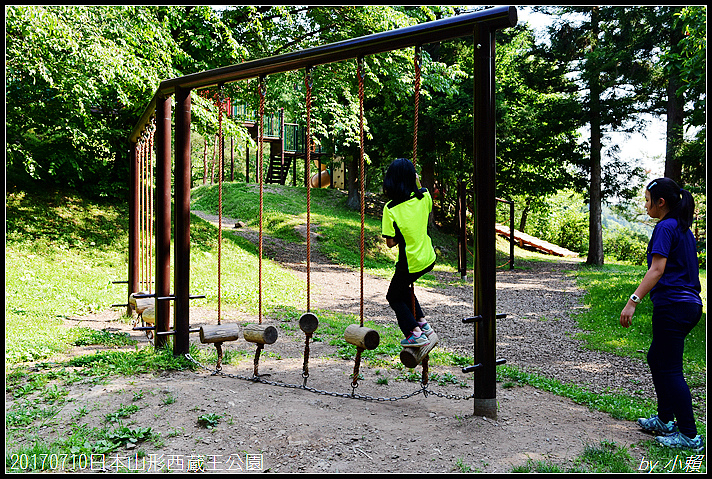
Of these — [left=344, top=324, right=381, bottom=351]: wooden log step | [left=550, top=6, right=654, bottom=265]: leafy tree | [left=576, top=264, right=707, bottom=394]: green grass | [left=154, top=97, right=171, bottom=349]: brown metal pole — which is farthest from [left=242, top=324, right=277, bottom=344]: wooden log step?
[left=550, top=6, right=654, bottom=265]: leafy tree

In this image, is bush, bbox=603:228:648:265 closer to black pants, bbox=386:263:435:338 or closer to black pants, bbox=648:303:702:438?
black pants, bbox=648:303:702:438

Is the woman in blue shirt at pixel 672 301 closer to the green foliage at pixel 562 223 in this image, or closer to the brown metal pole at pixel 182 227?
the brown metal pole at pixel 182 227

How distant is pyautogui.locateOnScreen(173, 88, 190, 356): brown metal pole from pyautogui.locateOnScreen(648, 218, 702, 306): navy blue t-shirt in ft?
12.2

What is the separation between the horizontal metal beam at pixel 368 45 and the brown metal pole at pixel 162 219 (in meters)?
0.34

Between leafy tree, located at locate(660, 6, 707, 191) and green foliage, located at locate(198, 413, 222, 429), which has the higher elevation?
leafy tree, located at locate(660, 6, 707, 191)

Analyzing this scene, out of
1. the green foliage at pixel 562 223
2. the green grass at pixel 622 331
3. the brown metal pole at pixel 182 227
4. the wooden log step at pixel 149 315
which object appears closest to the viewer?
the brown metal pole at pixel 182 227

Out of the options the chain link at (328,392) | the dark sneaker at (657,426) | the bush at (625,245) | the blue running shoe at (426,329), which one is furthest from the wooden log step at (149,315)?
the bush at (625,245)

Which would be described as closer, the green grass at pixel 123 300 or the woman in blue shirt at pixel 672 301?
the woman in blue shirt at pixel 672 301

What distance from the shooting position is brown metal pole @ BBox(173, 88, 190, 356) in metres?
4.90

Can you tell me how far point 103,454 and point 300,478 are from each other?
3.89ft

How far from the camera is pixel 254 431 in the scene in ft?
10.9

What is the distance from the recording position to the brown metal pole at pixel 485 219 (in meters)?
3.47

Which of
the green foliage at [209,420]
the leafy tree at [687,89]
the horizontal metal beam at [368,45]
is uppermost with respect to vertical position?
the leafy tree at [687,89]

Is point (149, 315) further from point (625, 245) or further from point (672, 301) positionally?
point (625, 245)
